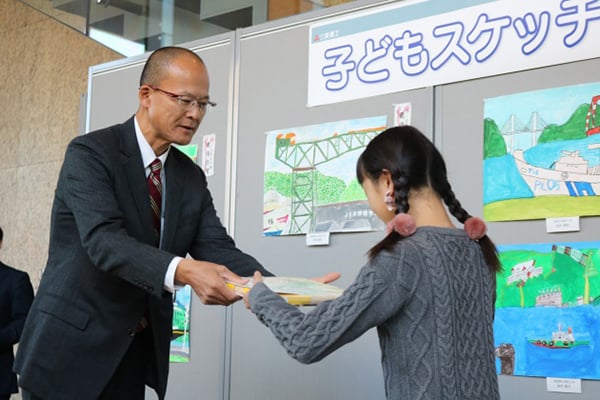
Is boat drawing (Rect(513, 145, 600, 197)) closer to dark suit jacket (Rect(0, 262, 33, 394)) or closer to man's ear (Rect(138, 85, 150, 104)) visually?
man's ear (Rect(138, 85, 150, 104))

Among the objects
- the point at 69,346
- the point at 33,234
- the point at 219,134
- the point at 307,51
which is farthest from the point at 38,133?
the point at 69,346

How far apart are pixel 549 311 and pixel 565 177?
44 centimetres

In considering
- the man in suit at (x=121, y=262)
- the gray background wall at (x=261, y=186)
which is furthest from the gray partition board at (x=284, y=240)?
the man in suit at (x=121, y=262)

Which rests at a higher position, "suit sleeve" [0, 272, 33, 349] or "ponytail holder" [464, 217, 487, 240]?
"ponytail holder" [464, 217, 487, 240]

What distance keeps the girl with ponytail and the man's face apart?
747 millimetres

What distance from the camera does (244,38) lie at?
148 inches

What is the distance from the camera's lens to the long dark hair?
72.1 inches

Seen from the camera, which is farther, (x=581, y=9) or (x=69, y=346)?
(x=581, y=9)

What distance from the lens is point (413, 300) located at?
5.83ft

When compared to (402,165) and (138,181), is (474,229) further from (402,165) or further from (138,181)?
(138,181)

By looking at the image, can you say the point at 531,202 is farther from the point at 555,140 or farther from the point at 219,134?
the point at 219,134

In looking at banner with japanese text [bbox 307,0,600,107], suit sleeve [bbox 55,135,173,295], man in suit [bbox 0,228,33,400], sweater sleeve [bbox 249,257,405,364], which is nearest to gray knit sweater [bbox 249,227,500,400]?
sweater sleeve [bbox 249,257,405,364]

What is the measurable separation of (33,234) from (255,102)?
3.59 metres

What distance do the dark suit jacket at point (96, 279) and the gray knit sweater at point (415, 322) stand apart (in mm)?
558
